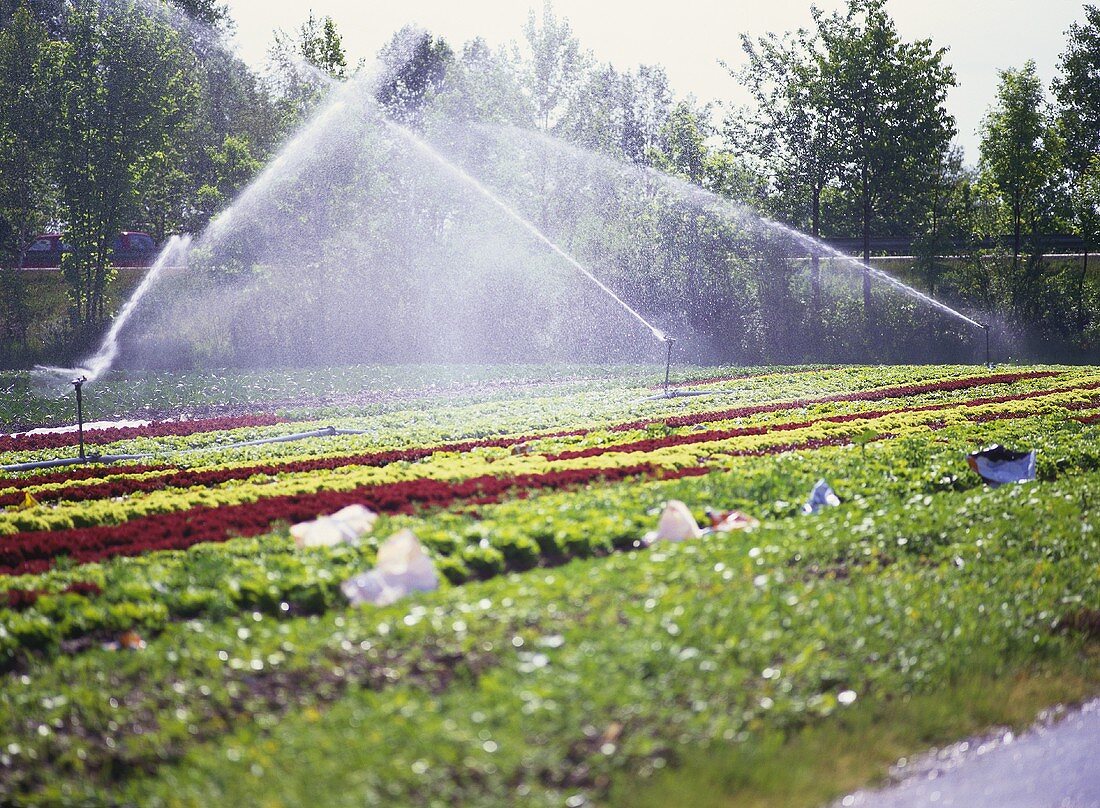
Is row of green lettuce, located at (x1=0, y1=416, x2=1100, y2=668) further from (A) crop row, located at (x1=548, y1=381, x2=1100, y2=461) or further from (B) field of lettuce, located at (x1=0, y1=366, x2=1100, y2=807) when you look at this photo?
(A) crop row, located at (x1=548, y1=381, x2=1100, y2=461)

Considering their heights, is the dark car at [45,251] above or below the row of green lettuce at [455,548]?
above

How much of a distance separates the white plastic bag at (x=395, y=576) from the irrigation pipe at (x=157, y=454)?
9931mm

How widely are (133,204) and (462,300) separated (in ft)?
43.0

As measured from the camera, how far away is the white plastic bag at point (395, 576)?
706 centimetres

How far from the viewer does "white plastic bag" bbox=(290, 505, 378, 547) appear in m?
8.42

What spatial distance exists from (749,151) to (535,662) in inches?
1740

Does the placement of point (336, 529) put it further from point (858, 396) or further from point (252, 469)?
point (858, 396)

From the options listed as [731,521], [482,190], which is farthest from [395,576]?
[482,190]

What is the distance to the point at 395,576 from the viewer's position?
7207 millimetres

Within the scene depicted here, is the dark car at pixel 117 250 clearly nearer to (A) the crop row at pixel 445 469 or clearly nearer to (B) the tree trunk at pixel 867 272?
(B) the tree trunk at pixel 867 272

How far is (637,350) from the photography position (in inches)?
1753

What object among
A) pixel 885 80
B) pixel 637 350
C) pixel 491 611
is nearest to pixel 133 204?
pixel 637 350

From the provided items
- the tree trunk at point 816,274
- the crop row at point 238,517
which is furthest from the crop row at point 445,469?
the tree trunk at point 816,274

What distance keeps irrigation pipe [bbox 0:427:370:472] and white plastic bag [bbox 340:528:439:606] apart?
9.93 meters
